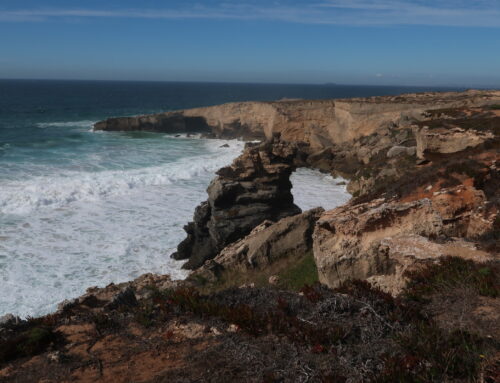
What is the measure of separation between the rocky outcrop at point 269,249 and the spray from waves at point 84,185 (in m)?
14.8

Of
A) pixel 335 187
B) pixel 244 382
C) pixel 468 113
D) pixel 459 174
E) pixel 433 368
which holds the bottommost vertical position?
pixel 335 187

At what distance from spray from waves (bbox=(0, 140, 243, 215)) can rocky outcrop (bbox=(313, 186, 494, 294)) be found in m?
20.6

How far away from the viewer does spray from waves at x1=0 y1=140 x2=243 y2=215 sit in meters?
26.3

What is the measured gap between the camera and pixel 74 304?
11.4m

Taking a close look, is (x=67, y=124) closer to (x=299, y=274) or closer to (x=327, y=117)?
(x=327, y=117)

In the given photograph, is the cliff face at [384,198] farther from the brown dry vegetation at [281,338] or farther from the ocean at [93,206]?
the ocean at [93,206]

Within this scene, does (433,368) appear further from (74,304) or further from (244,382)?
(74,304)

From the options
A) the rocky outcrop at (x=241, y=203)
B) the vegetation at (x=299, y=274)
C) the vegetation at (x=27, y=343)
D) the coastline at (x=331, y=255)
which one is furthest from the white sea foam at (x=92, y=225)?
the vegetation at (x=27, y=343)

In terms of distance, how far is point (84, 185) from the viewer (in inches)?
1196

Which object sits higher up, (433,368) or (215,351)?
(433,368)

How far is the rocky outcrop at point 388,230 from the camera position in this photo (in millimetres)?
10012

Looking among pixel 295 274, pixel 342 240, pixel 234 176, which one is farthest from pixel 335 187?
pixel 342 240

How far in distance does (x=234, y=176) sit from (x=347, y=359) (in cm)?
1636

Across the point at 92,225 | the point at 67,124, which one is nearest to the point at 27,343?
the point at 92,225
